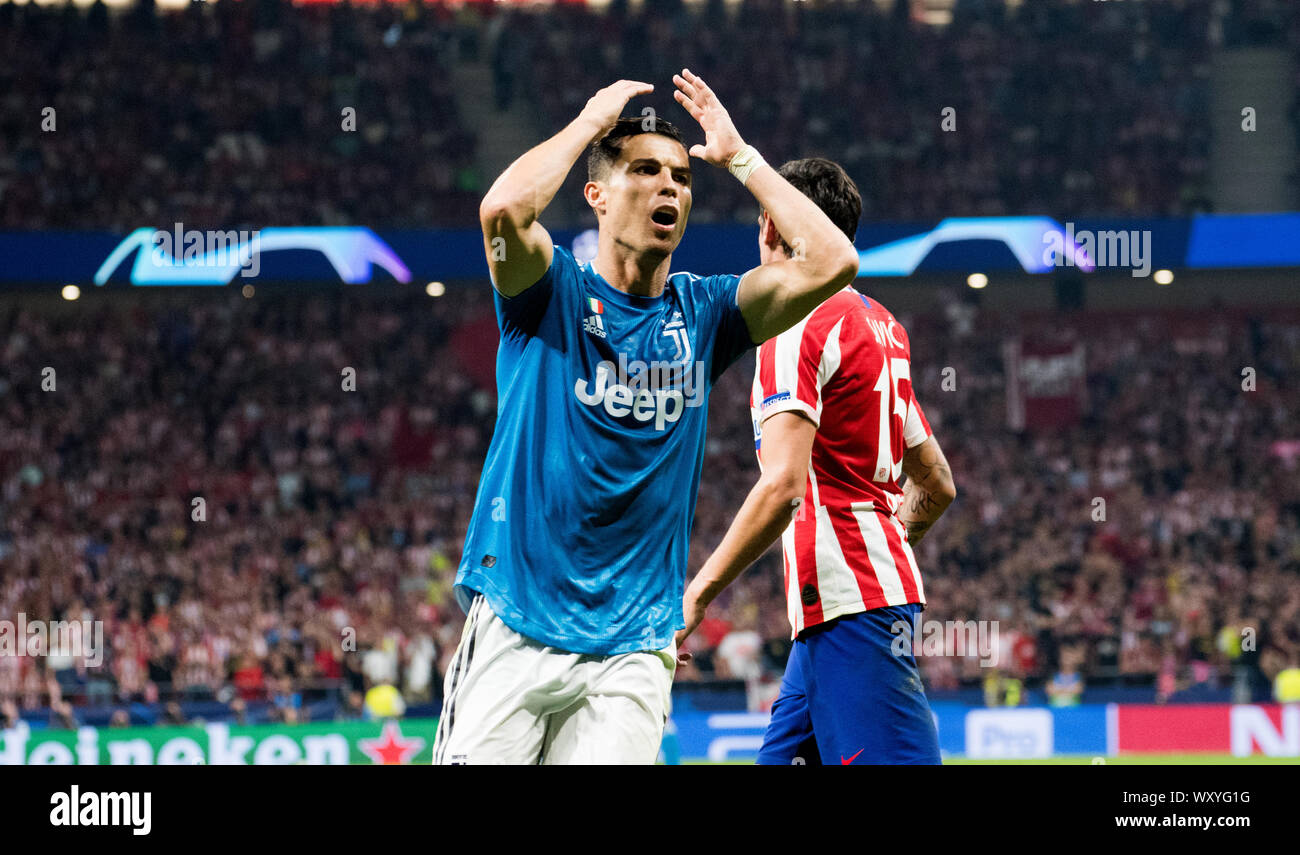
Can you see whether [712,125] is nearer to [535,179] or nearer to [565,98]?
[535,179]

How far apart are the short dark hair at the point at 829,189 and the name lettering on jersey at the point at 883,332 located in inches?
11.6

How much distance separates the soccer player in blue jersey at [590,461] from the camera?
10.4 ft

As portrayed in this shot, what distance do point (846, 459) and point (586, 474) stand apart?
1305 mm

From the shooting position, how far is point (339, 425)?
2106 cm

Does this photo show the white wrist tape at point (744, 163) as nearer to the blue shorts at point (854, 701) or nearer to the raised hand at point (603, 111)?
the raised hand at point (603, 111)

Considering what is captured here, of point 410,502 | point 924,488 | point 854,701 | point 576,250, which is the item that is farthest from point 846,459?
point 576,250

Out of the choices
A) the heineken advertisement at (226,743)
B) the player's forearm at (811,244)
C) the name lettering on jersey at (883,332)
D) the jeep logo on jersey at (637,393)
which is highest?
the player's forearm at (811,244)

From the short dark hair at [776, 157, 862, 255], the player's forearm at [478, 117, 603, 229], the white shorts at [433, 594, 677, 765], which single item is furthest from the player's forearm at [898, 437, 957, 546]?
the player's forearm at [478, 117, 603, 229]

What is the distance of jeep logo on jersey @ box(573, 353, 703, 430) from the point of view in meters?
3.30

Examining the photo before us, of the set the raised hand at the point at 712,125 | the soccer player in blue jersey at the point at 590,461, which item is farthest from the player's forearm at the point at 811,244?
the raised hand at the point at 712,125

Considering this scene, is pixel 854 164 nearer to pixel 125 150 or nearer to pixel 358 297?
pixel 358 297

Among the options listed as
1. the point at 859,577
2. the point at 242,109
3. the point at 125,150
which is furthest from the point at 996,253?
the point at 859,577

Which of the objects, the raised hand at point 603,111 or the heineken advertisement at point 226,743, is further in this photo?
the heineken advertisement at point 226,743
